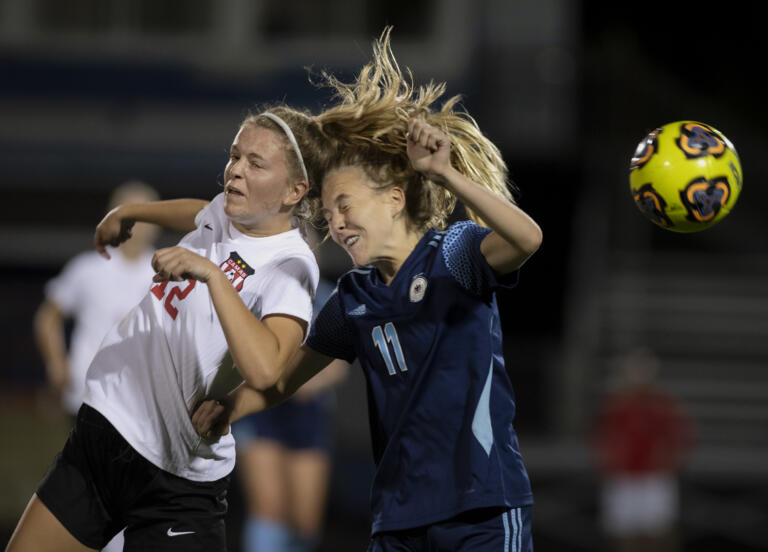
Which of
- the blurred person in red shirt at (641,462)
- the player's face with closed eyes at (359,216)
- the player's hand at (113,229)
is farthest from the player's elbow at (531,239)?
the blurred person in red shirt at (641,462)

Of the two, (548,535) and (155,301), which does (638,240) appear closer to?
(548,535)

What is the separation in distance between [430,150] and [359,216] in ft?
1.08

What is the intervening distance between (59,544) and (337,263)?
8639 millimetres

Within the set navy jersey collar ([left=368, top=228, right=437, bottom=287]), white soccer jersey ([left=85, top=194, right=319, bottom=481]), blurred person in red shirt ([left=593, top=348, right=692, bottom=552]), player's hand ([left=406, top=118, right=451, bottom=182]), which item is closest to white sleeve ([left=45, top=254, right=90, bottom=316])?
white soccer jersey ([left=85, top=194, right=319, bottom=481])

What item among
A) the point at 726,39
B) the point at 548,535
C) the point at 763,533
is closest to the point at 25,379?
the point at 548,535

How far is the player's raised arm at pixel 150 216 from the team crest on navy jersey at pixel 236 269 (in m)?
0.42

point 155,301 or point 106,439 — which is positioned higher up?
point 155,301

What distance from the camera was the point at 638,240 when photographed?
12445 millimetres

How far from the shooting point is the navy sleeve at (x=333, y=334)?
9.61 ft

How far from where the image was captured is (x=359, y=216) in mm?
2799

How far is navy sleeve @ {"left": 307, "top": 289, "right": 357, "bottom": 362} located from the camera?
293cm

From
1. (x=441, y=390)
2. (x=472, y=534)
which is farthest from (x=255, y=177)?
(x=472, y=534)

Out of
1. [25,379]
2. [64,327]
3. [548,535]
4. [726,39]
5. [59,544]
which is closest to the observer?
[59,544]

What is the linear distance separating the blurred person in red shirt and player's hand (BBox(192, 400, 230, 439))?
248 inches
